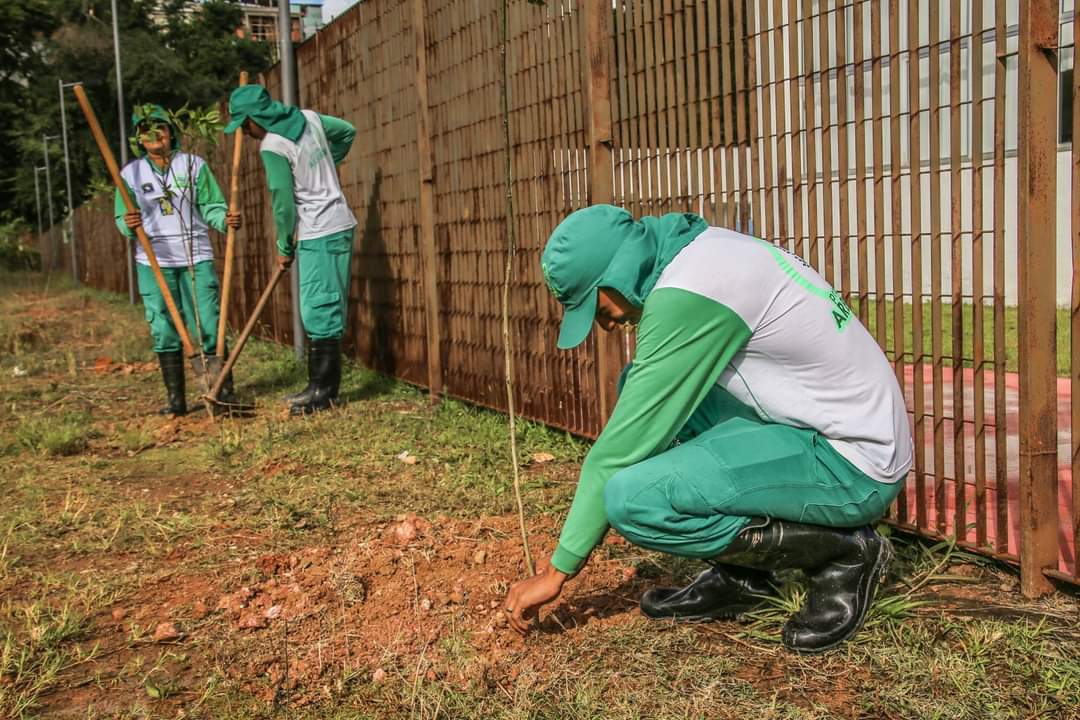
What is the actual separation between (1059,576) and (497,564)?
1752mm

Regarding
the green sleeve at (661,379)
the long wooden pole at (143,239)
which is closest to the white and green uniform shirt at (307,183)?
the long wooden pole at (143,239)

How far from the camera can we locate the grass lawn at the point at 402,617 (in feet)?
8.68

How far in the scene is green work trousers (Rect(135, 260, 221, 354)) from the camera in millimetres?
6816

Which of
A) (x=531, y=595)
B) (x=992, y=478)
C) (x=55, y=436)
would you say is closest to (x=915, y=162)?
(x=531, y=595)

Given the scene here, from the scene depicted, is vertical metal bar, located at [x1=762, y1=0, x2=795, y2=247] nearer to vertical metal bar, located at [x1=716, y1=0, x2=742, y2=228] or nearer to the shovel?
vertical metal bar, located at [x1=716, y1=0, x2=742, y2=228]

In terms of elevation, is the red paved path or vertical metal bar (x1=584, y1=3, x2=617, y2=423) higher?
vertical metal bar (x1=584, y1=3, x2=617, y2=423)

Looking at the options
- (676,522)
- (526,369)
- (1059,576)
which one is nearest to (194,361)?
(526,369)

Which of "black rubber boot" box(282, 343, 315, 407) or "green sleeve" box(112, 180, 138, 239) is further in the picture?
"black rubber boot" box(282, 343, 315, 407)

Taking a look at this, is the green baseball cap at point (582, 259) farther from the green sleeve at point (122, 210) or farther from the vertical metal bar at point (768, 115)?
the green sleeve at point (122, 210)

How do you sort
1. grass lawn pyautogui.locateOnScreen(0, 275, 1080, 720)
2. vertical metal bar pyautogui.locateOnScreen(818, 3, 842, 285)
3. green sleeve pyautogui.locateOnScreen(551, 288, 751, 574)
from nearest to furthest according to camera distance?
1. green sleeve pyautogui.locateOnScreen(551, 288, 751, 574)
2. grass lawn pyautogui.locateOnScreen(0, 275, 1080, 720)
3. vertical metal bar pyautogui.locateOnScreen(818, 3, 842, 285)

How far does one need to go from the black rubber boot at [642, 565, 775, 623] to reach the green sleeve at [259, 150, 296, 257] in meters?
4.16

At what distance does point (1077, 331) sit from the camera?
114 inches

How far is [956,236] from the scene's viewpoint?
313 centimetres

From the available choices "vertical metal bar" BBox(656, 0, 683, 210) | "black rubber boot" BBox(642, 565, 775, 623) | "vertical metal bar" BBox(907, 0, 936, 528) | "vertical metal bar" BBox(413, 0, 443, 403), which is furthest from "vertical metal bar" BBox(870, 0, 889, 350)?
"vertical metal bar" BBox(413, 0, 443, 403)
